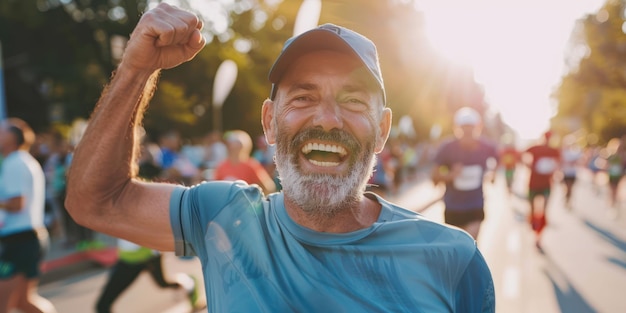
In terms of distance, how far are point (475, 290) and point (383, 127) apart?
0.60m

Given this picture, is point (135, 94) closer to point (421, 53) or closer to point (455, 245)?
point (455, 245)

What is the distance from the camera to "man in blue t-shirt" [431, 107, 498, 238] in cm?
607

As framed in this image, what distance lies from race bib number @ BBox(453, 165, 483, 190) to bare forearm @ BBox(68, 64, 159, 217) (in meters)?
5.04

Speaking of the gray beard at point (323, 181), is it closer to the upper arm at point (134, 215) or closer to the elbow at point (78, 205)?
the upper arm at point (134, 215)

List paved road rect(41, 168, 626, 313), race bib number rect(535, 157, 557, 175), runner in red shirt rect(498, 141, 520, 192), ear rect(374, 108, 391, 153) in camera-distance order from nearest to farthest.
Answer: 1. ear rect(374, 108, 391, 153)
2. paved road rect(41, 168, 626, 313)
3. race bib number rect(535, 157, 557, 175)
4. runner in red shirt rect(498, 141, 520, 192)

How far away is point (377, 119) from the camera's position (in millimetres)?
1672

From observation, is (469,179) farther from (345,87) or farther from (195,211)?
(195,211)

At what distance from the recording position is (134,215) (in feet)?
5.40

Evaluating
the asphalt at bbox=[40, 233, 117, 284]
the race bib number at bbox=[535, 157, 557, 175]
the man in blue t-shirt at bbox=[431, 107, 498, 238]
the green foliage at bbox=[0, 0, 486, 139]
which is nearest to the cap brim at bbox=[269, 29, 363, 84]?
the man in blue t-shirt at bbox=[431, 107, 498, 238]

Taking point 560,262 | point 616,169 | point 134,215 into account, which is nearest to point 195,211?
point 134,215

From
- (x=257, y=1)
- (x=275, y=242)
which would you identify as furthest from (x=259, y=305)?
(x=257, y=1)

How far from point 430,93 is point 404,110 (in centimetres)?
706

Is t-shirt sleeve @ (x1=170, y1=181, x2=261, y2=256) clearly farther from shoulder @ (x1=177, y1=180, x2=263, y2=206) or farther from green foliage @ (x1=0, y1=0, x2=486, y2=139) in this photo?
green foliage @ (x1=0, y1=0, x2=486, y2=139)

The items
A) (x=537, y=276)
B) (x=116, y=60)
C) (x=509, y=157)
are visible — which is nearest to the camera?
(x=537, y=276)
